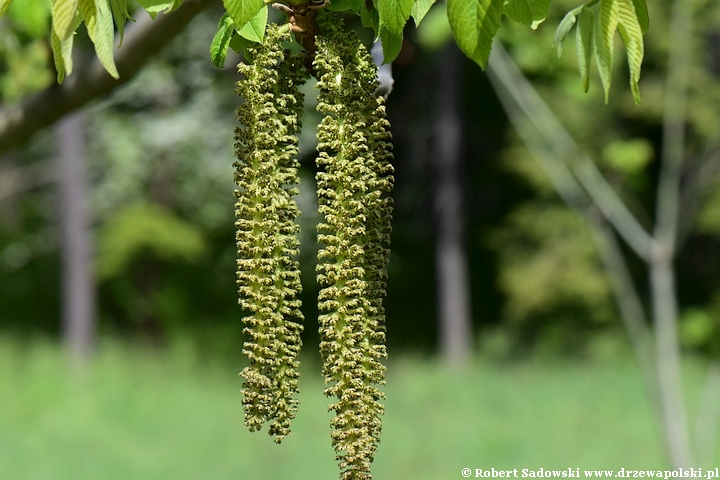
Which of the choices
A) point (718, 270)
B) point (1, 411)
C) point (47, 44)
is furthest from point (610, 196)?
point (718, 270)

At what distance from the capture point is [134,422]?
9891 millimetres

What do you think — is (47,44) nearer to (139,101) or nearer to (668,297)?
(668,297)

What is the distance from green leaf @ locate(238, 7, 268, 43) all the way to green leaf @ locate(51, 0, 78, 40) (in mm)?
237

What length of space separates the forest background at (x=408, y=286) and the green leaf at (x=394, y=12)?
3.52m

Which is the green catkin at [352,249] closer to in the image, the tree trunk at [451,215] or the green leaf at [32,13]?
the green leaf at [32,13]

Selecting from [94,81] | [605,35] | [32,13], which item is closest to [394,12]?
[605,35]

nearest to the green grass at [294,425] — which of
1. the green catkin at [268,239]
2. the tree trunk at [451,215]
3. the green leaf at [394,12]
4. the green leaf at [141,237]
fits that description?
the tree trunk at [451,215]

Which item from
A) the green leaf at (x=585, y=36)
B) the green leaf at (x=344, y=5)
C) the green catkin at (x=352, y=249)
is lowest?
the green catkin at (x=352, y=249)

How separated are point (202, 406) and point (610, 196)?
6.94m

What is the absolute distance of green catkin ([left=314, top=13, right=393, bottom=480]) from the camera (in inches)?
47.8

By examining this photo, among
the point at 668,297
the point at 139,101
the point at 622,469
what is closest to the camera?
the point at 668,297

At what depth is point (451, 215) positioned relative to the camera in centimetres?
1562

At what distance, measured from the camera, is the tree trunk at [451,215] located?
15.6 metres

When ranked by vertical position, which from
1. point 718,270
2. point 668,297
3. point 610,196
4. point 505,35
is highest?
point 718,270
